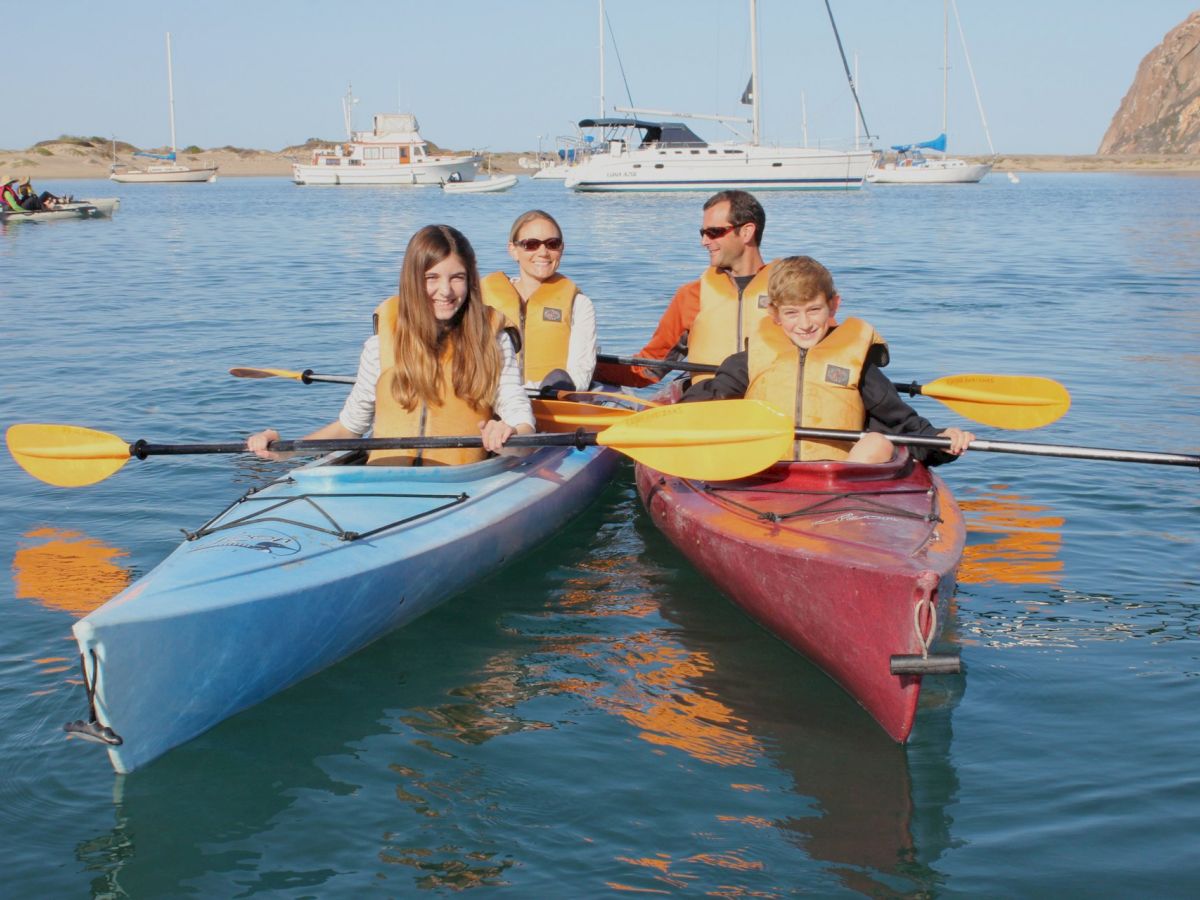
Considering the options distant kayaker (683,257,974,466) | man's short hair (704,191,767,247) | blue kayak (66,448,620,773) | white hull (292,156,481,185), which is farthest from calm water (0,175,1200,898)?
white hull (292,156,481,185)

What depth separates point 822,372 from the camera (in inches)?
186

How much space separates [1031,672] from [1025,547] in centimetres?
156

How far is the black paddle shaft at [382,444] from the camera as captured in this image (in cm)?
471

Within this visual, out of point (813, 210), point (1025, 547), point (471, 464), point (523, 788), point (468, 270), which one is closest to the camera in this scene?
point (523, 788)

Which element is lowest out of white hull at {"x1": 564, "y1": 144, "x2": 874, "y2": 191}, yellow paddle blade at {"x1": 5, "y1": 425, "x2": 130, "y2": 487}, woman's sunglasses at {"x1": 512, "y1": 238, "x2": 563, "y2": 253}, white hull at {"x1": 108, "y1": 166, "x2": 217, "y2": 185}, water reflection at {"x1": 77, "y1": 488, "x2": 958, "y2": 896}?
water reflection at {"x1": 77, "y1": 488, "x2": 958, "y2": 896}

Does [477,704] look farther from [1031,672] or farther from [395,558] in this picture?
[1031,672]

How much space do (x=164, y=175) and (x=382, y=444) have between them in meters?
64.4

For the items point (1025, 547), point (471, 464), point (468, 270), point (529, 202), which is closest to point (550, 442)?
point (471, 464)

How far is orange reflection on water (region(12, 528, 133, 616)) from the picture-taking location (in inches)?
201

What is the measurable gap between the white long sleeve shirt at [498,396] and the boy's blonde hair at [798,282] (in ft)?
3.75

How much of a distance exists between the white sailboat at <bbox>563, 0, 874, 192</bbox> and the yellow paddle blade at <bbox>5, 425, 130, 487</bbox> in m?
38.4

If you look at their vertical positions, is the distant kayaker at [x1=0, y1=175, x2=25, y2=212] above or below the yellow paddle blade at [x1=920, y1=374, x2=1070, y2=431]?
above

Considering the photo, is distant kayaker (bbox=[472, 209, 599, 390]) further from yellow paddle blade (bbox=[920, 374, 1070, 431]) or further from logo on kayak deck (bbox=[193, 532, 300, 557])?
logo on kayak deck (bbox=[193, 532, 300, 557])

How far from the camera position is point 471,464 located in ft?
16.4
